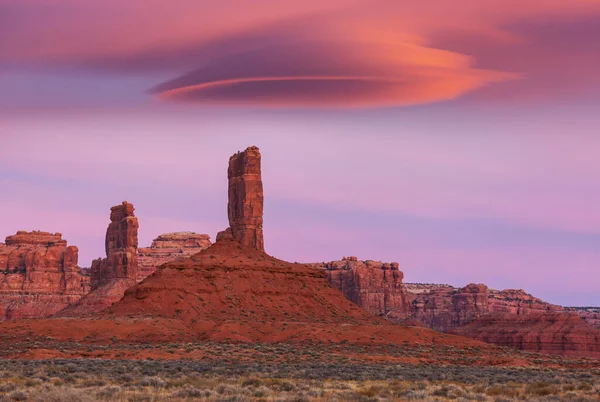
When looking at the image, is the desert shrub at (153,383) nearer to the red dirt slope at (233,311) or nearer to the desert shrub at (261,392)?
the desert shrub at (261,392)

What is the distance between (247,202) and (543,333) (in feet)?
202

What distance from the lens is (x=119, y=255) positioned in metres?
162

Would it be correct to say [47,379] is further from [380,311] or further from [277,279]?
[380,311]

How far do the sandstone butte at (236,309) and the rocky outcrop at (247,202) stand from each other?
148mm

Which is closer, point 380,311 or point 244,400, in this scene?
point 244,400

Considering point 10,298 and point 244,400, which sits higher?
point 10,298

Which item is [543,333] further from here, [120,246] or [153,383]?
[153,383]

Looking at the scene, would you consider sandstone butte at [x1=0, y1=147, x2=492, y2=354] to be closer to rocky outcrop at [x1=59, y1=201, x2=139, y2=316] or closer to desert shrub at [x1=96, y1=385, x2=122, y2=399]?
rocky outcrop at [x1=59, y1=201, x2=139, y2=316]

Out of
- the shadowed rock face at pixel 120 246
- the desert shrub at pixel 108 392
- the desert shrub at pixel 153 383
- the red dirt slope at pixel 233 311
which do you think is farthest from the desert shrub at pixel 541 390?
the shadowed rock face at pixel 120 246

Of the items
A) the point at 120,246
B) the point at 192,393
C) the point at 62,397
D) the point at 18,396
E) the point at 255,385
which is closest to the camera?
the point at 62,397

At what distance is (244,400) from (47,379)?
1333 cm

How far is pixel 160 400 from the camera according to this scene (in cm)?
3459

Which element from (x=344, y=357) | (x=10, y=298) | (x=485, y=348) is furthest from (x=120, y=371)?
(x=10, y=298)

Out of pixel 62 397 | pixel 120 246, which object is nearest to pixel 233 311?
pixel 120 246
